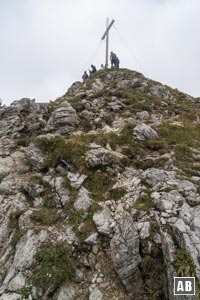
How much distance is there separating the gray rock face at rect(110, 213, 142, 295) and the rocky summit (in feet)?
0.10

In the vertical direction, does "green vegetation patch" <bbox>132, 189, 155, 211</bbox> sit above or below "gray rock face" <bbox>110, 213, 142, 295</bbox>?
above

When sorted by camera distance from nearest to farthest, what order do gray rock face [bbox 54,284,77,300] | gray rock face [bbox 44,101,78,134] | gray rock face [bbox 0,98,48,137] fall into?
gray rock face [bbox 54,284,77,300], gray rock face [bbox 44,101,78,134], gray rock face [bbox 0,98,48,137]

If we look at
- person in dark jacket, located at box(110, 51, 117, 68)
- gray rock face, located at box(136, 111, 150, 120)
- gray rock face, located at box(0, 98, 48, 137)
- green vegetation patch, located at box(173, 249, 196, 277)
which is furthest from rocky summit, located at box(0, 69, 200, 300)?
person in dark jacket, located at box(110, 51, 117, 68)

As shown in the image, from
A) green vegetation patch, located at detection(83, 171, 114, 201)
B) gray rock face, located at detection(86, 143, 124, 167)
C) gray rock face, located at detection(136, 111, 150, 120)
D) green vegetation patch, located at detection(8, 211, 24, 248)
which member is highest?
gray rock face, located at detection(136, 111, 150, 120)

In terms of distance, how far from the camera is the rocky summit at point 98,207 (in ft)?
30.9

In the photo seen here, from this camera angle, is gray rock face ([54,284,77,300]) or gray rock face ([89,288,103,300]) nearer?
gray rock face ([89,288,103,300])

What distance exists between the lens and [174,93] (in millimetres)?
29609

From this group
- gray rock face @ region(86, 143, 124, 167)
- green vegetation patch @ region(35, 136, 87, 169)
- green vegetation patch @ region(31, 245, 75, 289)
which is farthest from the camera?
green vegetation patch @ region(35, 136, 87, 169)

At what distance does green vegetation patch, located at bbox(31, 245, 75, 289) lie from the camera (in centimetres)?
955

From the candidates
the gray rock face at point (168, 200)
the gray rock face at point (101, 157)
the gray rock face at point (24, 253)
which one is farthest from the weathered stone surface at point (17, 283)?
the gray rock face at point (101, 157)

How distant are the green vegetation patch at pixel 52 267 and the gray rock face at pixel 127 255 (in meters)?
1.55

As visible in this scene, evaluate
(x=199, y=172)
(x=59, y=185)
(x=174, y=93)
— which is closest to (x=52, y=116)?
(x=59, y=185)

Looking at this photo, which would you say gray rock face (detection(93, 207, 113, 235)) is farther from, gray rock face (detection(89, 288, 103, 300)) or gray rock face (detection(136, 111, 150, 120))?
gray rock face (detection(136, 111, 150, 120))

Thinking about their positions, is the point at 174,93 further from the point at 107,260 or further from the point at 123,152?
the point at 107,260
